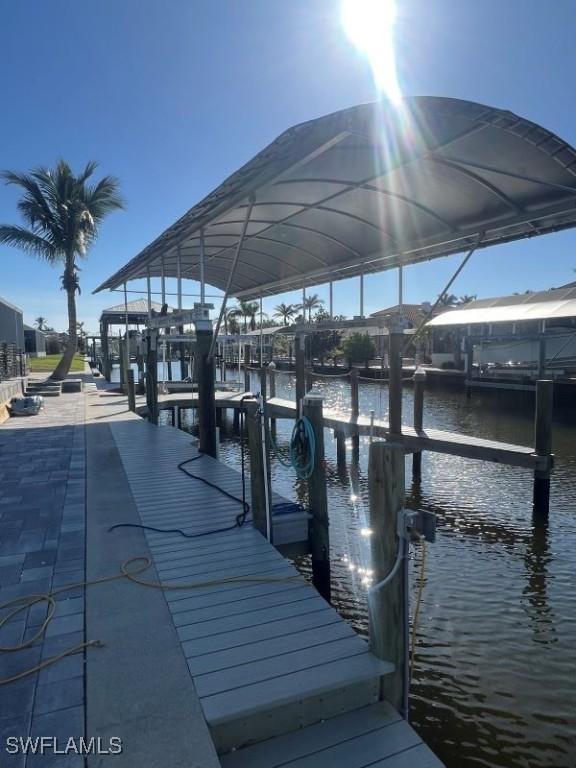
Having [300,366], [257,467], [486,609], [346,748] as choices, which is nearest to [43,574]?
[257,467]

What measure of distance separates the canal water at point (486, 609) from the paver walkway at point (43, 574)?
2.53m

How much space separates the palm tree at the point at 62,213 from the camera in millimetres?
18547

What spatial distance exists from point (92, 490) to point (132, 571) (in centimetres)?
256

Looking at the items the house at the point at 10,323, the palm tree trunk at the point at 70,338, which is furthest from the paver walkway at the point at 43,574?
the house at the point at 10,323

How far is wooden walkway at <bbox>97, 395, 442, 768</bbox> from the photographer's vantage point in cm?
234

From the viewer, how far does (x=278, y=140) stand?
4246mm

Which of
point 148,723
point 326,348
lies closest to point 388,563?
point 148,723

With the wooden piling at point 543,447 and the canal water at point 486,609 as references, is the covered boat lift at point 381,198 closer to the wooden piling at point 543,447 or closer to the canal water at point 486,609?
the canal water at point 486,609

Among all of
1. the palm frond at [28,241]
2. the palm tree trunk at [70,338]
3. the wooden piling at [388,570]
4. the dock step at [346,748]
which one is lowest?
the dock step at [346,748]

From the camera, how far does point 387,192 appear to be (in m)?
6.74

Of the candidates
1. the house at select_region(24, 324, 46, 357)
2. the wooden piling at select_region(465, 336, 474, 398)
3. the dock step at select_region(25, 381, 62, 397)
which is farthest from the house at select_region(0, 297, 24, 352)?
the wooden piling at select_region(465, 336, 474, 398)

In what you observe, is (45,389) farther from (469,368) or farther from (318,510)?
(469,368)

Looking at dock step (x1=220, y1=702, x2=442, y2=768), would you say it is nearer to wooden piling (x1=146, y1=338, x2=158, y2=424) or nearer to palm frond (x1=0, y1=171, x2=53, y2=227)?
wooden piling (x1=146, y1=338, x2=158, y2=424)

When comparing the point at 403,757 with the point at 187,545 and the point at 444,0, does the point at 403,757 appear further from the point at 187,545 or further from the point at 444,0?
the point at 444,0
